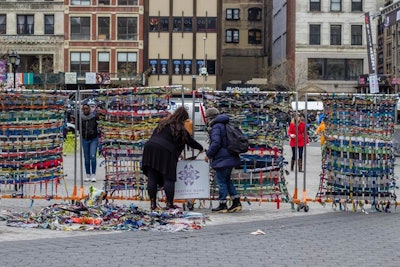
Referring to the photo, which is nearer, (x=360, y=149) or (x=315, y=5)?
(x=360, y=149)

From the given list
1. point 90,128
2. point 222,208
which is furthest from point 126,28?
point 222,208

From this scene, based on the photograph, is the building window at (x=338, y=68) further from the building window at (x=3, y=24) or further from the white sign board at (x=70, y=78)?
the building window at (x=3, y=24)

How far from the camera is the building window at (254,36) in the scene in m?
87.8

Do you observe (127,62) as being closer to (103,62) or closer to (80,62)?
(103,62)

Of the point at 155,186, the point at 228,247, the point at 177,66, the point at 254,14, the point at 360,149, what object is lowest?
the point at 228,247

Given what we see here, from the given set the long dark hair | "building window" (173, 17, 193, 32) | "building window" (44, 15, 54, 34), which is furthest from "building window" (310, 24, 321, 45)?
the long dark hair

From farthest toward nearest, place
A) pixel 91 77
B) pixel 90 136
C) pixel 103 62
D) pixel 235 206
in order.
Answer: pixel 103 62 → pixel 91 77 → pixel 90 136 → pixel 235 206

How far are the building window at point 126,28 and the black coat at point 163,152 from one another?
55787mm

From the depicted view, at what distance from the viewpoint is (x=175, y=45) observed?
69688mm

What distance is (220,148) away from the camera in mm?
12602

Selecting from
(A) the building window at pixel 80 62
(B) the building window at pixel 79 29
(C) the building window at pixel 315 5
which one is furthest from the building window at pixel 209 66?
(C) the building window at pixel 315 5

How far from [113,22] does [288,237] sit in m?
58.5

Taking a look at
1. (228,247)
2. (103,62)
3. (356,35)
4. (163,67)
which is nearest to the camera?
(228,247)

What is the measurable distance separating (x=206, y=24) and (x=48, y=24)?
13.4 metres
